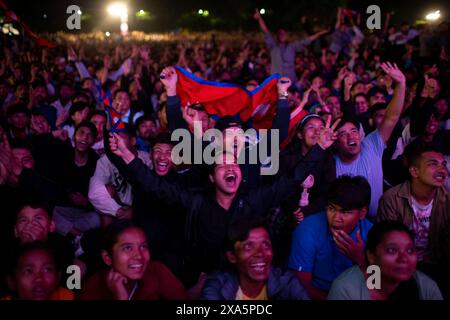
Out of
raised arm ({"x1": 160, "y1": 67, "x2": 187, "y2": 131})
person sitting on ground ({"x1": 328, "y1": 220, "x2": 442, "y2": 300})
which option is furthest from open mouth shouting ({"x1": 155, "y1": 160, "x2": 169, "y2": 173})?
person sitting on ground ({"x1": 328, "y1": 220, "x2": 442, "y2": 300})

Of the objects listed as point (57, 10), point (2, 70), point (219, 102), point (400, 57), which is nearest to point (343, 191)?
point (219, 102)

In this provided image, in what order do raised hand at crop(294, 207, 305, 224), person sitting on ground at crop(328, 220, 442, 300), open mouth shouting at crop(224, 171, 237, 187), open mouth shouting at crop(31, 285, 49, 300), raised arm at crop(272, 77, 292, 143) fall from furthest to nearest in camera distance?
1. raised arm at crop(272, 77, 292, 143)
2. raised hand at crop(294, 207, 305, 224)
3. open mouth shouting at crop(224, 171, 237, 187)
4. person sitting on ground at crop(328, 220, 442, 300)
5. open mouth shouting at crop(31, 285, 49, 300)

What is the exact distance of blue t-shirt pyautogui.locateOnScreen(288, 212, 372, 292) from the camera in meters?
3.33

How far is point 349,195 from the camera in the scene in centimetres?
324

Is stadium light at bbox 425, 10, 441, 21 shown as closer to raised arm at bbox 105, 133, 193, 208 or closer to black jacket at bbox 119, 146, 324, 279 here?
black jacket at bbox 119, 146, 324, 279

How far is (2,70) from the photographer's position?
922cm

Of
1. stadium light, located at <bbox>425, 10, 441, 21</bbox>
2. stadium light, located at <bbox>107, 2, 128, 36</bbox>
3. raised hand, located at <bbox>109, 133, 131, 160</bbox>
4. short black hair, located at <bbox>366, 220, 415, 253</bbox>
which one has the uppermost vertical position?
stadium light, located at <bbox>107, 2, 128, 36</bbox>

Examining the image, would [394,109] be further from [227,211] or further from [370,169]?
[227,211]

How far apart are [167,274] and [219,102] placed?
10.8 feet

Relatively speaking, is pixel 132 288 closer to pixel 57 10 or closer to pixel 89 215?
pixel 89 215

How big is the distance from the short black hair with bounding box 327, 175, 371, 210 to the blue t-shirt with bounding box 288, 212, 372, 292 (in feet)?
0.60

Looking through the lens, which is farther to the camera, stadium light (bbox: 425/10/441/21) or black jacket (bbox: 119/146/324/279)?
stadium light (bbox: 425/10/441/21)

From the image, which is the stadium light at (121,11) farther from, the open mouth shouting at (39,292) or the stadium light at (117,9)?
the open mouth shouting at (39,292)

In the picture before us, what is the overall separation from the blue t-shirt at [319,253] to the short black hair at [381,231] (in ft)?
1.30
